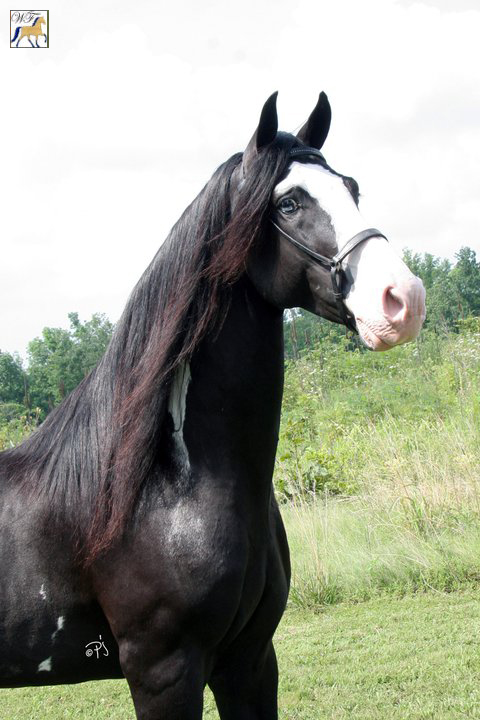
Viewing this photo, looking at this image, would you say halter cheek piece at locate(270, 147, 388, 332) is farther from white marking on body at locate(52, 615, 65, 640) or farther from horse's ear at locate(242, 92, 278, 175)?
white marking on body at locate(52, 615, 65, 640)

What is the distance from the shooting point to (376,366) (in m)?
14.6

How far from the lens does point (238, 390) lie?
234cm

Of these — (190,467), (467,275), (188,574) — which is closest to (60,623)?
(188,574)

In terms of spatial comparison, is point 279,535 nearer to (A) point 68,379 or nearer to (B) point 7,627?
(B) point 7,627

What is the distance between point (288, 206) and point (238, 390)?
23.4 inches

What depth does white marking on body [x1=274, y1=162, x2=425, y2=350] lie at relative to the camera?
199cm

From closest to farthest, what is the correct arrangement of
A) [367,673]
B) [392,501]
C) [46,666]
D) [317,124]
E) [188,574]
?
[188,574], [46,666], [317,124], [367,673], [392,501]

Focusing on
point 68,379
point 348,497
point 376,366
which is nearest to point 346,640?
point 348,497

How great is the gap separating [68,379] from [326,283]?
3550 cm

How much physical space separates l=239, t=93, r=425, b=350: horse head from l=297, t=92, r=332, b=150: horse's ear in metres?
0.13

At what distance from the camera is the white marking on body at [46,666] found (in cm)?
242

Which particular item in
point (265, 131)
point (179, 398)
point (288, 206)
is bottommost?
point (179, 398)

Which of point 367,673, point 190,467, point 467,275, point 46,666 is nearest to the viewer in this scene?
point 190,467

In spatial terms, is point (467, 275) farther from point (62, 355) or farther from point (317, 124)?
point (317, 124)
